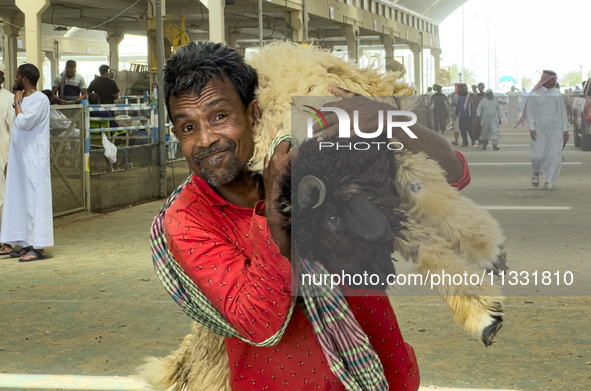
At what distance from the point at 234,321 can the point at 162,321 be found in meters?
3.33

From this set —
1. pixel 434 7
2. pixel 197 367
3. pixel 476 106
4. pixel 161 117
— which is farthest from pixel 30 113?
pixel 434 7

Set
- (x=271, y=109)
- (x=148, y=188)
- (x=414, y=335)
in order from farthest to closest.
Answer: (x=148, y=188) → (x=414, y=335) → (x=271, y=109)

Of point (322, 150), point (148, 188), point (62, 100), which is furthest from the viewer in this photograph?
point (62, 100)

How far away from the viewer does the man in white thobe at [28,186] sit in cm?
632

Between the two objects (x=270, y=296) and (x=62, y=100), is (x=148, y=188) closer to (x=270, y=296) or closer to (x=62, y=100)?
(x=62, y=100)

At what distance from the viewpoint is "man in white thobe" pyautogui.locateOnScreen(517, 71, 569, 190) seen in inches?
426

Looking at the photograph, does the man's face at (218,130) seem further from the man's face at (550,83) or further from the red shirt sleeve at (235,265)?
the man's face at (550,83)

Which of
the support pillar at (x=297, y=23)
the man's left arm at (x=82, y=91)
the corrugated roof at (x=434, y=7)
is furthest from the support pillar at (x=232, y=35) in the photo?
the man's left arm at (x=82, y=91)

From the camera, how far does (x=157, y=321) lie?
4547 millimetres

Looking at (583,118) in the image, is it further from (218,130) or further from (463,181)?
(218,130)


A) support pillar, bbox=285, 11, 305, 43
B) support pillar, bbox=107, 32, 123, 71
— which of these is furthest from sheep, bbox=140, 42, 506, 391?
support pillar, bbox=107, 32, 123, 71

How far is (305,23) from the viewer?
1962 centimetres

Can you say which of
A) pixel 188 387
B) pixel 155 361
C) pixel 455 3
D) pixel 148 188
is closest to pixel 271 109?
pixel 188 387

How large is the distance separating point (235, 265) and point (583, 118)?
15.3 meters
